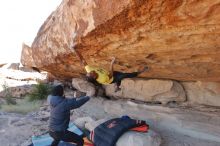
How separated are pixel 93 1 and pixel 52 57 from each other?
3.55m

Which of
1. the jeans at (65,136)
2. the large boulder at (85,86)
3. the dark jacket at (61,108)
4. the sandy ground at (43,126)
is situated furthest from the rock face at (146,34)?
the large boulder at (85,86)

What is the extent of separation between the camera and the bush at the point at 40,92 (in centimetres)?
1087

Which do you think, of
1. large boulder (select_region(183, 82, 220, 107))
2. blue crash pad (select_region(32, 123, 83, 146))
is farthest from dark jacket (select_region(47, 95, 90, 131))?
large boulder (select_region(183, 82, 220, 107))

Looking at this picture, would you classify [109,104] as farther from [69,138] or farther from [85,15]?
[85,15]

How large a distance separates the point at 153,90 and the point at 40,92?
5.41m

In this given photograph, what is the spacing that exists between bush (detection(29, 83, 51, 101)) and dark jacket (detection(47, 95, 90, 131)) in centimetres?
566

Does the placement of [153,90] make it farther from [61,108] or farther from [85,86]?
[85,86]

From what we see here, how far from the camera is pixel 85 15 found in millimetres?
4660

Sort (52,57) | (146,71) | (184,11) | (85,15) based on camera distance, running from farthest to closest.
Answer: (52,57) < (146,71) < (85,15) < (184,11)

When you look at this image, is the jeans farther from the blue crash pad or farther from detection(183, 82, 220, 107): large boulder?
detection(183, 82, 220, 107): large boulder

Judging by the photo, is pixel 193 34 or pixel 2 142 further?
pixel 2 142

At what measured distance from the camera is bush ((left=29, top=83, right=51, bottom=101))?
10.9 metres

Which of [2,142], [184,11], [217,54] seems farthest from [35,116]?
[184,11]

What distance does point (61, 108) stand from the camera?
5219 millimetres
